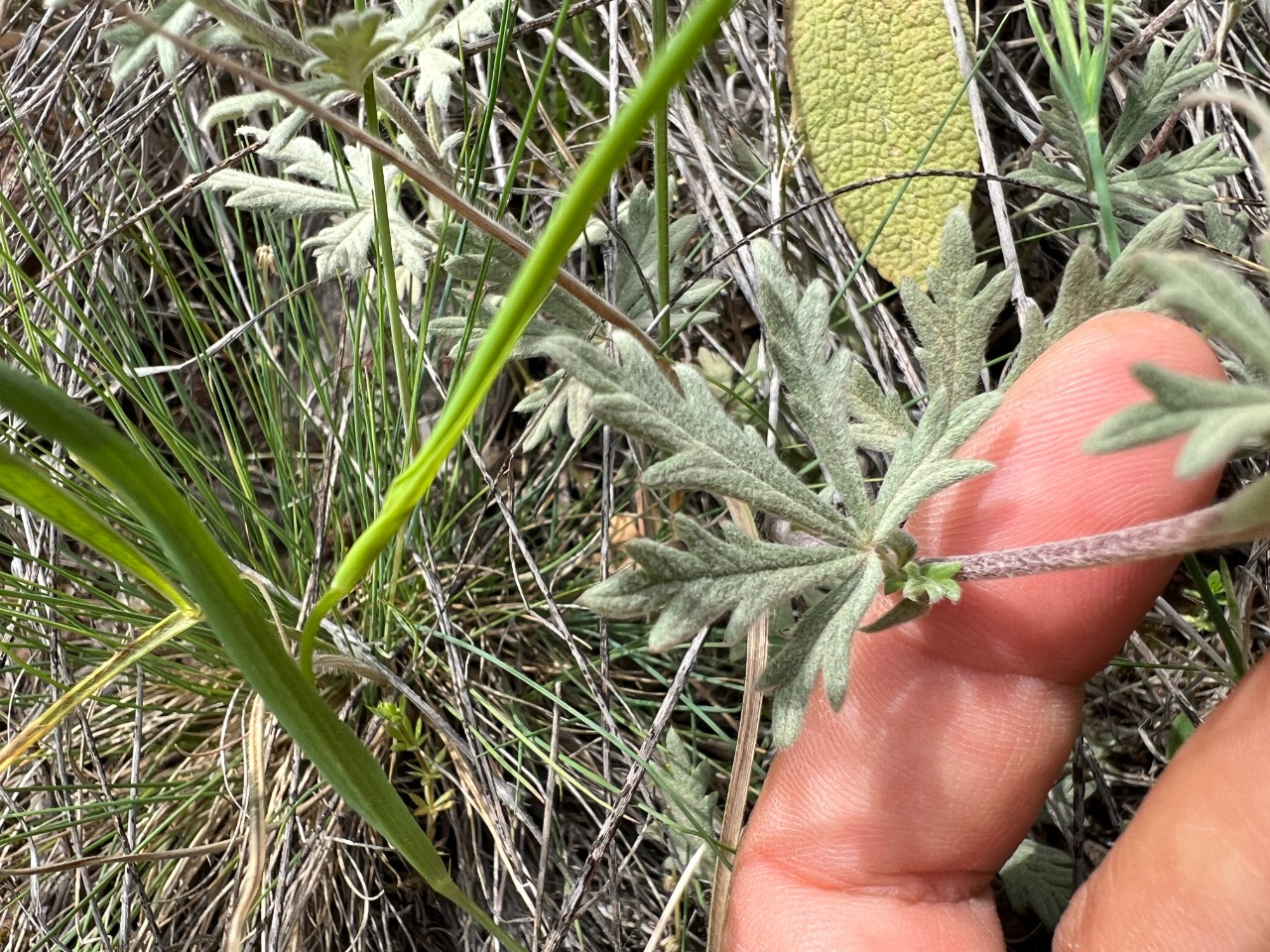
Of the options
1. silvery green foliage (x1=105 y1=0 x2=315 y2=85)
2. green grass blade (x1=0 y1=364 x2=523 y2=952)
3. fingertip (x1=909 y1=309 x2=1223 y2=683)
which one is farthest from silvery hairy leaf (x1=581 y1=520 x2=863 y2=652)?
silvery green foliage (x1=105 y1=0 x2=315 y2=85)

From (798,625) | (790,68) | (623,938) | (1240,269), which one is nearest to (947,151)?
(790,68)

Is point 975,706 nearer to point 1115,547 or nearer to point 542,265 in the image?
point 1115,547

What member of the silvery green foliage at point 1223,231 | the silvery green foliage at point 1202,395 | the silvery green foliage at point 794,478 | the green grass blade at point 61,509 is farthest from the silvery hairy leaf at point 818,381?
the silvery green foliage at point 1223,231

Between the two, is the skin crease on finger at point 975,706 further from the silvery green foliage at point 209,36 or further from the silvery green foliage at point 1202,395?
the silvery green foliage at point 209,36

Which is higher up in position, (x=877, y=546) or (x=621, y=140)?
(x=621, y=140)

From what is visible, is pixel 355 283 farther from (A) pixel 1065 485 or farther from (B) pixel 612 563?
(A) pixel 1065 485

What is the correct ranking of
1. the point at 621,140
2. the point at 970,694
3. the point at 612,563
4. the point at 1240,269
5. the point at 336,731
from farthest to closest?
the point at 612,563 < the point at 1240,269 < the point at 970,694 < the point at 336,731 < the point at 621,140

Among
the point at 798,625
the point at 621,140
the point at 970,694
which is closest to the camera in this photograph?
the point at 621,140

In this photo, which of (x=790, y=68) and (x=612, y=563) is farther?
(x=612, y=563)
